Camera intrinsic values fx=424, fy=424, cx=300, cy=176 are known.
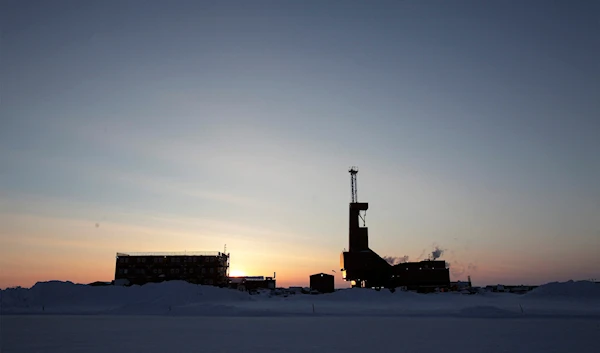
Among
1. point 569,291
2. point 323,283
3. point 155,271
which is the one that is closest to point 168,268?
point 155,271

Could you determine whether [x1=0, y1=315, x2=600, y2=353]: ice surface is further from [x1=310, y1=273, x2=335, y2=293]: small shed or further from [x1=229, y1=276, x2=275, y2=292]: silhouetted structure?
[x1=229, y1=276, x2=275, y2=292]: silhouetted structure

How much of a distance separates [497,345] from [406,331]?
7073mm

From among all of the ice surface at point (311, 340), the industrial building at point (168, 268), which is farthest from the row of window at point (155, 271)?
the ice surface at point (311, 340)

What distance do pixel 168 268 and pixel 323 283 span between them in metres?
37.8

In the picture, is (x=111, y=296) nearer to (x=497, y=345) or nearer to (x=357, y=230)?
(x=357, y=230)

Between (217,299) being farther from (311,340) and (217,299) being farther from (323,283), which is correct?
(311,340)

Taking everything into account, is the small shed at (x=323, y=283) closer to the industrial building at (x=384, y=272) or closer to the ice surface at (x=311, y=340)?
the industrial building at (x=384, y=272)

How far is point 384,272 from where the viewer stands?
8981cm

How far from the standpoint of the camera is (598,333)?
79.9 ft

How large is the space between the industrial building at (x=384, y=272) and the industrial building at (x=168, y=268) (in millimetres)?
31151

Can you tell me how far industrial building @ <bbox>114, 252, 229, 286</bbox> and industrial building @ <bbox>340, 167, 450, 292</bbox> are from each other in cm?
3115

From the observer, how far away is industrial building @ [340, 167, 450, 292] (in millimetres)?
88062

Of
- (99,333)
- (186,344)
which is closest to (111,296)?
(99,333)

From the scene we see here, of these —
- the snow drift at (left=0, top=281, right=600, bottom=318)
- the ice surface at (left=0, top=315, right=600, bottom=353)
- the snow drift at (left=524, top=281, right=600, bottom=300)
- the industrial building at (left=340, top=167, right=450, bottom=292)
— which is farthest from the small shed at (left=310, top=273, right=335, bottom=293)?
the ice surface at (left=0, top=315, right=600, bottom=353)
